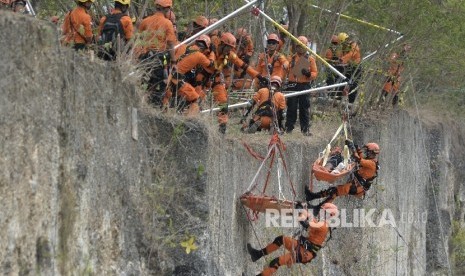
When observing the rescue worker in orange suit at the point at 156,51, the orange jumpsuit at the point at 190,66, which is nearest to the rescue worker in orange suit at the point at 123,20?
the rescue worker in orange suit at the point at 156,51

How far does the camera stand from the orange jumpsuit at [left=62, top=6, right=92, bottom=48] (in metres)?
15.8

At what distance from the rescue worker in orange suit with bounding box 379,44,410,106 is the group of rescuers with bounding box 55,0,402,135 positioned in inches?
123

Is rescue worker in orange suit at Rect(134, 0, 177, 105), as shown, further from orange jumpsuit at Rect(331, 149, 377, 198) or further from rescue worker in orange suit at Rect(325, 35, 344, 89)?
rescue worker in orange suit at Rect(325, 35, 344, 89)

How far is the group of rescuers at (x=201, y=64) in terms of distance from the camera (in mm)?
16375

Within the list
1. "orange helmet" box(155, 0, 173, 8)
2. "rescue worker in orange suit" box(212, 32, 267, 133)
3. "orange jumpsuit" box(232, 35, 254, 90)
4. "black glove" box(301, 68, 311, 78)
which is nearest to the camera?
"orange helmet" box(155, 0, 173, 8)

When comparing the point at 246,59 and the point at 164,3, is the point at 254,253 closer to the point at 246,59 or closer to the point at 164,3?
the point at 246,59

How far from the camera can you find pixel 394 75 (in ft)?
98.7

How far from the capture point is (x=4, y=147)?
11.8 metres

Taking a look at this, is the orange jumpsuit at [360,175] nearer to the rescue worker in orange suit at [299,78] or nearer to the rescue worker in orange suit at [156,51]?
the rescue worker in orange suit at [299,78]

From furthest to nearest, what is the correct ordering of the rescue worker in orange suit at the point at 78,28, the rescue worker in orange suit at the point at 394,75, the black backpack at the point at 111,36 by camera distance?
the rescue worker in orange suit at the point at 394,75 < the rescue worker in orange suit at the point at 78,28 < the black backpack at the point at 111,36

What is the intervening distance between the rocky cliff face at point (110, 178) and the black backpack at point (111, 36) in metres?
0.46

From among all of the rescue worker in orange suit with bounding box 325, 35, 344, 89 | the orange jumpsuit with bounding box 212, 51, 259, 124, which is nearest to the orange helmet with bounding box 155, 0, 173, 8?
the orange jumpsuit with bounding box 212, 51, 259, 124

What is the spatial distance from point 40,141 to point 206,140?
15.3 feet

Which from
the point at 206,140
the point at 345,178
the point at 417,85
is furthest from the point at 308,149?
the point at 417,85
